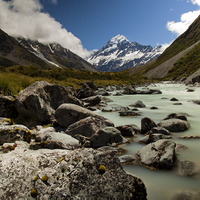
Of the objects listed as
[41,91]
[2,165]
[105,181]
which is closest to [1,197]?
[2,165]

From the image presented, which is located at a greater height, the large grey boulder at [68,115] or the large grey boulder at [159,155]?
the large grey boulder at [68,115]

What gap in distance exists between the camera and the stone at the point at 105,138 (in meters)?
6.91

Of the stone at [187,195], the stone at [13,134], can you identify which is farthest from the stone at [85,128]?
the stone at [187,195]

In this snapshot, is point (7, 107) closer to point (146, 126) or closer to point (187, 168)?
point (146, 126)

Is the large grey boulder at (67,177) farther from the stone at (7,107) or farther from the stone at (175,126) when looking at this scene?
the stone at (7,107)

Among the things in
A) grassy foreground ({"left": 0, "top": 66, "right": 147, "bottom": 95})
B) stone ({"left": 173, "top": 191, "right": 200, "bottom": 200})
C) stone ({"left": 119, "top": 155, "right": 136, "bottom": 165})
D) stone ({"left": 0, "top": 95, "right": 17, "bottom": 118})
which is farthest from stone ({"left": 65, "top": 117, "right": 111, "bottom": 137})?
grassy foreground ({"left": 0, "top": 66, "right": 147, "bottom": 95})

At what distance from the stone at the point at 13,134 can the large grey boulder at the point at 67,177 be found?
2825 mm

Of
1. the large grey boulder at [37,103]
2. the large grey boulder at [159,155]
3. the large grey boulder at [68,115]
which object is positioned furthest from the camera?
the large grey boulder at [37,103]

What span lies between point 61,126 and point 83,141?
3047 millimetres

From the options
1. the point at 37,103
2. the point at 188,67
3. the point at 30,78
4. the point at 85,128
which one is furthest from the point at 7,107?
the point at 188,67

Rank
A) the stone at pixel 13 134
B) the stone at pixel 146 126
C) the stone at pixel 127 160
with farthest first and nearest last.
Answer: the stone at pixel 146 126
the stone at pixel 13 134
the stone at pixel 127 160

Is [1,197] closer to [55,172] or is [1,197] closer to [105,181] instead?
[55,172]

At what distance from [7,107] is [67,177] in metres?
8.57

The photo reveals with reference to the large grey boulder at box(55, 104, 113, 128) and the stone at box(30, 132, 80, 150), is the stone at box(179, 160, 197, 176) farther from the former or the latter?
the large grey boulder at box(55, 104, 113, 128)
